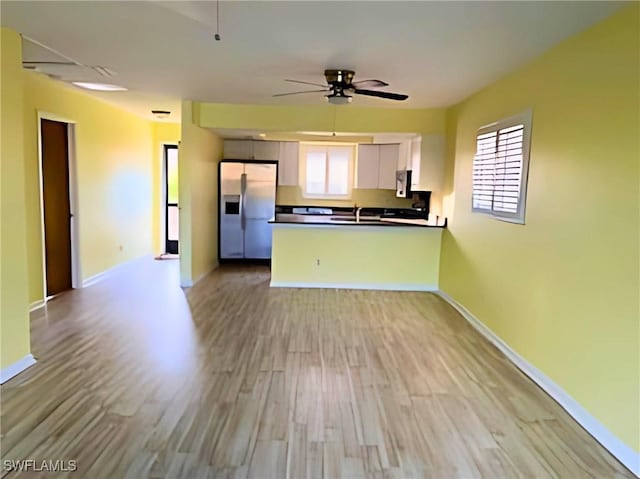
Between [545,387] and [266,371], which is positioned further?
[266,371]

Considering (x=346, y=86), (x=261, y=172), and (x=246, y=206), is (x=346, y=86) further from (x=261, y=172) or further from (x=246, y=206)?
(x=246, y=206)

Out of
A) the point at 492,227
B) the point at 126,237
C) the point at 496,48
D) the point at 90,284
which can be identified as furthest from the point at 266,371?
the point at 126,237

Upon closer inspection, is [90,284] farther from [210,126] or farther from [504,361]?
[504,361]

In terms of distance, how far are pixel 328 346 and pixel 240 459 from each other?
1753 millimetres

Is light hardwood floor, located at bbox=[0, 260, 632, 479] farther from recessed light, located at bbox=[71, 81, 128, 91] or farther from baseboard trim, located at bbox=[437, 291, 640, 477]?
recessed light, located at bbox=[71, 81, 128, 91]

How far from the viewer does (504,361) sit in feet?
12.5

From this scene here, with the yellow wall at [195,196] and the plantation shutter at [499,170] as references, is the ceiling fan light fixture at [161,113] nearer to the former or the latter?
the yellow wall at [195,196]

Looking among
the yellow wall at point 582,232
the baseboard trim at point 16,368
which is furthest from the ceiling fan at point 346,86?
the baseboard trim at point 16,368

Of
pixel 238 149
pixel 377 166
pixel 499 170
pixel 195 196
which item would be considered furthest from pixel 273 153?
pixel 499 170

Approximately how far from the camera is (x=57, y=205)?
5.66m

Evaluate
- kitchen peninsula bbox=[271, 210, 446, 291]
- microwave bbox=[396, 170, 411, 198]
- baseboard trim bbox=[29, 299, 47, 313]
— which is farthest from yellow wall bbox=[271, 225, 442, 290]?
baseboard trim bbox=[29, 299, 47, 313]

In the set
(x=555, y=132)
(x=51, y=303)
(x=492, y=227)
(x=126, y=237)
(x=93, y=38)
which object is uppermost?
(x=93, y=38)
